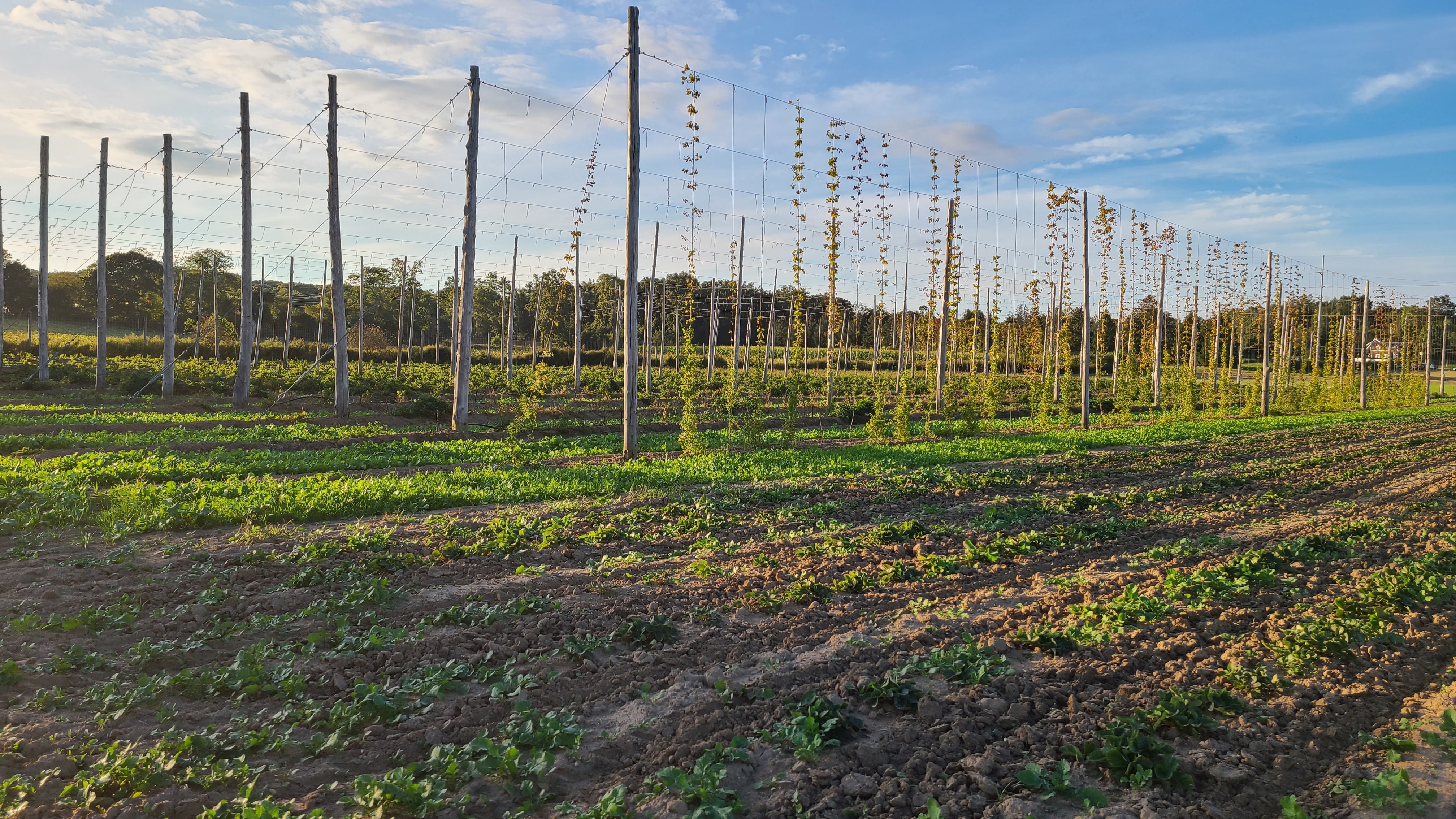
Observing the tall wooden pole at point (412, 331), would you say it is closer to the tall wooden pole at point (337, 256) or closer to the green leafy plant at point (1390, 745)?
the tall wooden pole at point (337, 256)

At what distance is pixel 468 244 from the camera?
1895 cm

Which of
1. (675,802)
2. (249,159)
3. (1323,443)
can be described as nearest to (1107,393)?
(1323,443)

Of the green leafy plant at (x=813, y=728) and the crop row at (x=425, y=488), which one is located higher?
the crop row at (x=425, y=488)

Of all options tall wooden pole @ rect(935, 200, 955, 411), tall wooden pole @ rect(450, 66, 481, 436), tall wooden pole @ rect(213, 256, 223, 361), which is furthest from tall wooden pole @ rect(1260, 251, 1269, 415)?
tall wooden pole @ rect(213, 256, 223, 361)

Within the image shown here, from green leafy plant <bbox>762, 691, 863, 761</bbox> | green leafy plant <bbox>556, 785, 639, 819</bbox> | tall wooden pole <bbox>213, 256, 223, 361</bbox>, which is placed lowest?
green leafy plant <bbox>556, 785, 639, 819</bbox>

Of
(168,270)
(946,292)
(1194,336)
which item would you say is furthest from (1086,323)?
(168,270)

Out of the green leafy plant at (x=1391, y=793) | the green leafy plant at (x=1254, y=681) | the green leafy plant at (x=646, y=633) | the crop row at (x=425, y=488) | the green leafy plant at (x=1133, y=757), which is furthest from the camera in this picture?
the crop row at (x=425, y=488)

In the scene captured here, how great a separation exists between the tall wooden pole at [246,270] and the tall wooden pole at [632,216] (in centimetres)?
1482

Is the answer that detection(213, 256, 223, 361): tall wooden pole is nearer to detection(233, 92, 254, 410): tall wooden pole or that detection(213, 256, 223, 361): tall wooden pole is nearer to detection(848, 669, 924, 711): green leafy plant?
detection(233, 92, 254, 410): tall wooden pole

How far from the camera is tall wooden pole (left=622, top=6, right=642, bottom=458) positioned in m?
15.4

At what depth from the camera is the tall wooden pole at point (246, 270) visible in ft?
77.4

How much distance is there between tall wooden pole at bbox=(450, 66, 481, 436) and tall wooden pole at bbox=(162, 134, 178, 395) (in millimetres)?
13097

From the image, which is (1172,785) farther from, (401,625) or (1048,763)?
(401,625)

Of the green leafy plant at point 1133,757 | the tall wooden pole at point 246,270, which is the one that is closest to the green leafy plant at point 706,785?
the green leafy plant at point 1133,757
